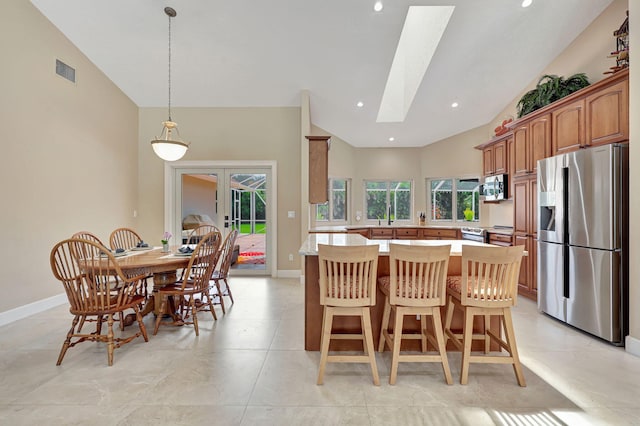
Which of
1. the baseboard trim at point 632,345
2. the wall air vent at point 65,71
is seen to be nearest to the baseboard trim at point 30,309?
the wall air vent at point 65,71

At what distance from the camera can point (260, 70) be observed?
178 inches

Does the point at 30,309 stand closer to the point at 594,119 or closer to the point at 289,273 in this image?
the point at 289,273

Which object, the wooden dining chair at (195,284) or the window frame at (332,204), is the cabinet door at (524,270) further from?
the wooden dining chair at (195,284)

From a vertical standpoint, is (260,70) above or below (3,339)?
above

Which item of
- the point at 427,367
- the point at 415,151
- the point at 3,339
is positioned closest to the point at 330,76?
the point at 415,151

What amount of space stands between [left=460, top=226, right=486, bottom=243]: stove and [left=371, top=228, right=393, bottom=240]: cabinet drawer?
1429 millimetres

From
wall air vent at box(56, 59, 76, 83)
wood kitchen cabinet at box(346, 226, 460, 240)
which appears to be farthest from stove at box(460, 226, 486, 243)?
wall air vent at box(56, 59, 76, 83)

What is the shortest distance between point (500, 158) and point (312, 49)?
138 inches

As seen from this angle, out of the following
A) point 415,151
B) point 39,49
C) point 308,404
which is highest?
point 39,49

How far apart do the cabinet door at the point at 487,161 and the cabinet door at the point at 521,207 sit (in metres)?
1.03

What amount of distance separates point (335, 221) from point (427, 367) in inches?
181

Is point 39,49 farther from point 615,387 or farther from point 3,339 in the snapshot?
point 615,387

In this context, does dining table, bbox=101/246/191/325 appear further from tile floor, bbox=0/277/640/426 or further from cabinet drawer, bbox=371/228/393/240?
cabinet drawer, bbox=371/228/393/240

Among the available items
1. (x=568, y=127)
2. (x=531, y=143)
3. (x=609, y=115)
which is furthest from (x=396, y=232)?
(x=609, y=115)
